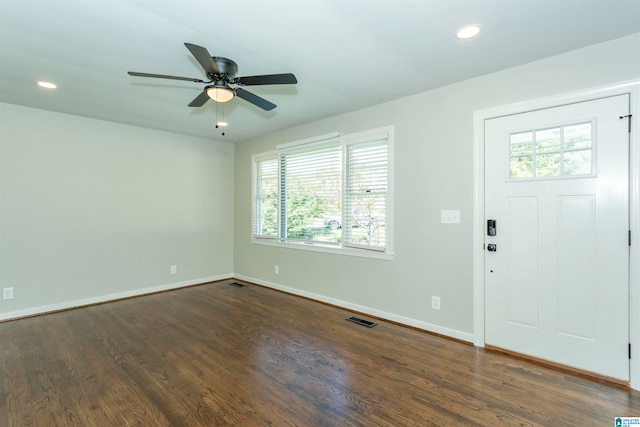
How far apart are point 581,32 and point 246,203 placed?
4.85 metres

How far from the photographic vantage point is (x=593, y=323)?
2316 millimetres

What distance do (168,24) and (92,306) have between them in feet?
12.8

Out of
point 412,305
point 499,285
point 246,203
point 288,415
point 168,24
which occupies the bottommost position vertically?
point 288,415

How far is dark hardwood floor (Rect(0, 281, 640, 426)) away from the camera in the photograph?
6.17 feet

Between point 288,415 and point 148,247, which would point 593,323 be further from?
point 148,247

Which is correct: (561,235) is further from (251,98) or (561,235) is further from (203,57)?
(203,57)

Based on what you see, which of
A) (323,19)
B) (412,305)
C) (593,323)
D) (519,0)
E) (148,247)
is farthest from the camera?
(148,247)

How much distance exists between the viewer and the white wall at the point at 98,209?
3627mm

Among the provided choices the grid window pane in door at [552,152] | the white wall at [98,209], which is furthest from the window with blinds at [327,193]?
the grid window pane in door at [552,152]

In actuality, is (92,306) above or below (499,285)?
below

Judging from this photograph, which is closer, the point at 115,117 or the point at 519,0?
the point at 519,0

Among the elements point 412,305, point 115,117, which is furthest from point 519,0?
point 115,117

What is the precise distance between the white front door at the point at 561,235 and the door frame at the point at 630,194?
0.03 m

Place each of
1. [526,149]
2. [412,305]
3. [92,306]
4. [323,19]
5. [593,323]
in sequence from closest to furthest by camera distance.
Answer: [323,19]
[593,323]
[526,149]
[412,305]
[92,306]
